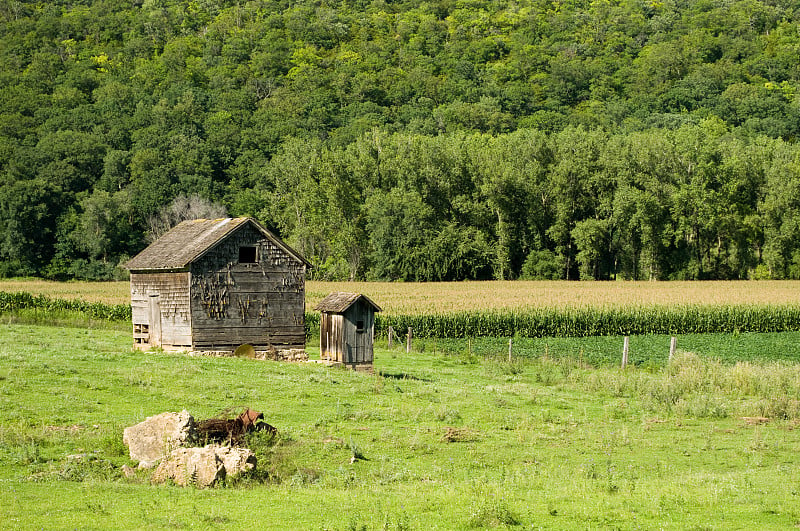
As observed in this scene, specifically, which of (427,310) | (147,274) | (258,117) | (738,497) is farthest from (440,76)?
(738,497)

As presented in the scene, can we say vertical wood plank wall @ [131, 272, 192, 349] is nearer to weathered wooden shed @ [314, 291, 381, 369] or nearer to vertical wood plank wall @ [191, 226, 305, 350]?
vertical wood plank wall @ [191, 226, 305, 350]

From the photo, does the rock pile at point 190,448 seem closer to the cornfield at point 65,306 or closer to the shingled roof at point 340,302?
the shingled roof at point 340,302

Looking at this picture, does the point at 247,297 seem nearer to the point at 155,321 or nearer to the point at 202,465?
the point at 155,321

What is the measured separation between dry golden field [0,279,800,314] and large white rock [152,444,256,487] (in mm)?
39733

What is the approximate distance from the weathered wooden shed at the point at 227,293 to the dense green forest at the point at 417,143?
5733 cm

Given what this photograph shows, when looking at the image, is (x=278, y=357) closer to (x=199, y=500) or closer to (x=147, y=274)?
(x=147, y=274)

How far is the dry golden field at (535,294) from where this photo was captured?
63.8 m

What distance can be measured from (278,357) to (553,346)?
1606 centimetres

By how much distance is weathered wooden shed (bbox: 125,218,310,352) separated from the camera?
3738 cm

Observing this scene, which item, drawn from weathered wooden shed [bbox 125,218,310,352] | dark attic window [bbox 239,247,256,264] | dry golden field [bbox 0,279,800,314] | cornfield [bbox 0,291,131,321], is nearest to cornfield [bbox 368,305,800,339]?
dry golden field [bbox 0,279,800,314]

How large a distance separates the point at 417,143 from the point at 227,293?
2812 inches

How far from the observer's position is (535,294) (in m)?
74.7

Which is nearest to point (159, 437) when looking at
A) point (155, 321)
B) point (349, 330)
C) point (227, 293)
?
point (349, 330)

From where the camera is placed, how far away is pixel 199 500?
603 inches
